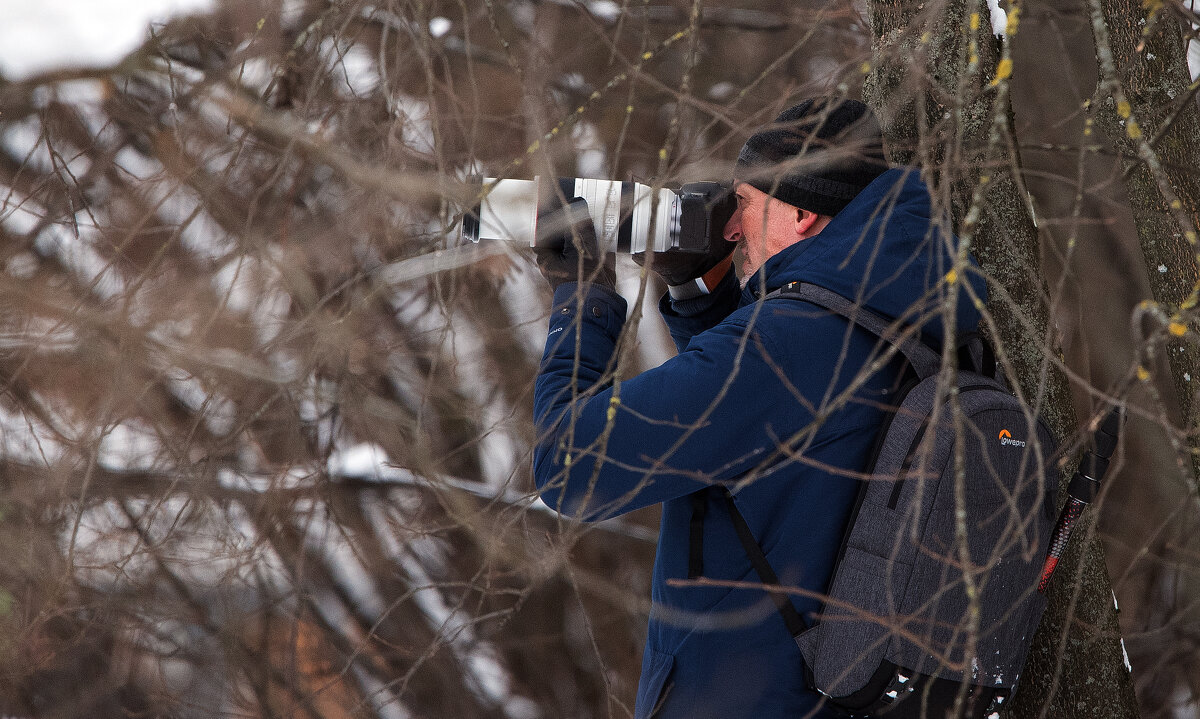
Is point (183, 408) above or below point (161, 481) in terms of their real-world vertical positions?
above

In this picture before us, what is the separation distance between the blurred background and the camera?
0.05m

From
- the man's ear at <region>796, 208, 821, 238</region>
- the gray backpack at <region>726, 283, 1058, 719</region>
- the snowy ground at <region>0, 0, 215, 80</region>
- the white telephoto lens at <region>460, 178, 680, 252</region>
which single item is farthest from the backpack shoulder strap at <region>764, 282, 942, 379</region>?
the snowy ground at <region>0, 0, 215, 80</region>

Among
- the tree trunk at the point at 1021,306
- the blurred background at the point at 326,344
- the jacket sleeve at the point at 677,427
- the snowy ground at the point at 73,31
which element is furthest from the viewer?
the snowy ground at the point at 73,31

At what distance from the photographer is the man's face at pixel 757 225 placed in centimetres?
135

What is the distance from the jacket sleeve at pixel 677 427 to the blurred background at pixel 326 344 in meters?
0.27

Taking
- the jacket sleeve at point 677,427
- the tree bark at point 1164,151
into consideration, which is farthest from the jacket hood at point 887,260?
the tree bark at point 1164,151

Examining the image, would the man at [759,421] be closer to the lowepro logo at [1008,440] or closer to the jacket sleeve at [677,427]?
the jacket sleeve at [677,427]

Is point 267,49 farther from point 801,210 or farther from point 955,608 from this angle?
point 955,608

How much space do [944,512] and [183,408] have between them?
2752mm

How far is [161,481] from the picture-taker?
2.63 metres

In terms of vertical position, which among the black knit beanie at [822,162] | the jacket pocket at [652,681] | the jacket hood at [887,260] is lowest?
the jacket pocket at [652,681]

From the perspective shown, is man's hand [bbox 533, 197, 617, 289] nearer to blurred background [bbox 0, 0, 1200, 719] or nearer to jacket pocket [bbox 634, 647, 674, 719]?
blurred background [bbox 0, 0, 1200, 719]

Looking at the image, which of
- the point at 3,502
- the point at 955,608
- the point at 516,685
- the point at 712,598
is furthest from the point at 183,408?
the point at 955,608

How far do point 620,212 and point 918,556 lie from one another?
2.14ft
